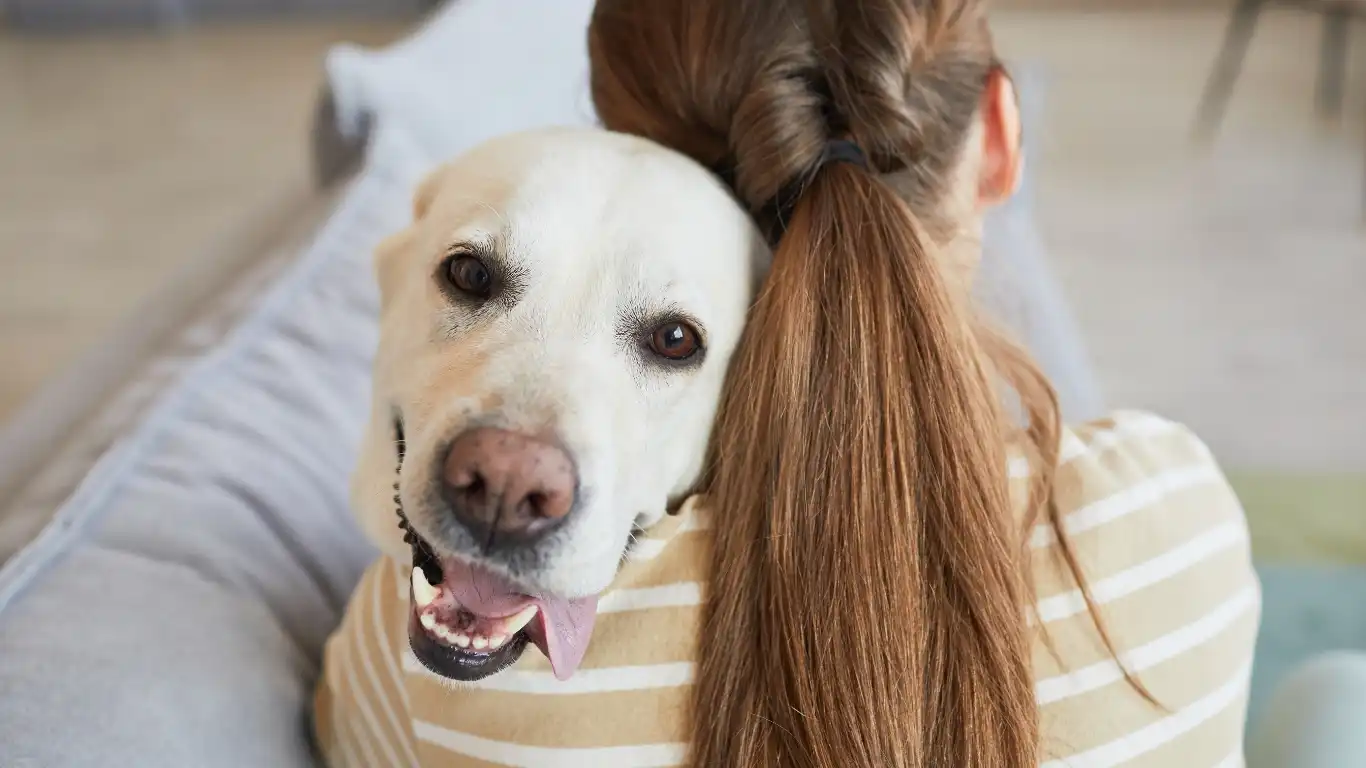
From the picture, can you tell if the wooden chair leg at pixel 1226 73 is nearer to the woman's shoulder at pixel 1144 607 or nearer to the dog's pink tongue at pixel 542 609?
the woman's shoulder at pixel 1144 607

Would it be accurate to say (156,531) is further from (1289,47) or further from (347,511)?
(1289,47)

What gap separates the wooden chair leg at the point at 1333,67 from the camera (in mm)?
4141

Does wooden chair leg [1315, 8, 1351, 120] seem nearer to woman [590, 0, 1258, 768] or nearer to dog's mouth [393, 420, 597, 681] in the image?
woman [590, 0, 1258, 768]

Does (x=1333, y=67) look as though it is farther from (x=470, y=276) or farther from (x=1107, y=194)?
(x=470, y=276)

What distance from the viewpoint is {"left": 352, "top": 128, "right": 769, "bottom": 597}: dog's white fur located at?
0.80m

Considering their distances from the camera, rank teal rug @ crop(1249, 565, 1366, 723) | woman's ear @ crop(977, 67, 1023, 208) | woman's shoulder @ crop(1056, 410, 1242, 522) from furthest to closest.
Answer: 1. teal rug @ crop(1249, 565, 1366, 723)
2. woman's ear @ crop(977, 67, 1023, 208)
3. woman's shoulder @ crop(1056, 410, 1242, 522)

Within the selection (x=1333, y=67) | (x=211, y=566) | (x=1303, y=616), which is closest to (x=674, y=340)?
(x=211, y=566)

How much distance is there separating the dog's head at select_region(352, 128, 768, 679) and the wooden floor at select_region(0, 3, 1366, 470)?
42.3 inches

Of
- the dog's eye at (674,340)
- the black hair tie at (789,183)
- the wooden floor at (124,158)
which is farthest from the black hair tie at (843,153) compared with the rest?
the wooden floor at (124,158)

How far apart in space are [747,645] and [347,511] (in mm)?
694

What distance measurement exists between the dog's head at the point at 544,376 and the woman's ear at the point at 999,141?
266 millimetres

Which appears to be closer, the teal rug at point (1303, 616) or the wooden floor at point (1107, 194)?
the teal rug at point (1303, 616)

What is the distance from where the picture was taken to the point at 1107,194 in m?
3.71

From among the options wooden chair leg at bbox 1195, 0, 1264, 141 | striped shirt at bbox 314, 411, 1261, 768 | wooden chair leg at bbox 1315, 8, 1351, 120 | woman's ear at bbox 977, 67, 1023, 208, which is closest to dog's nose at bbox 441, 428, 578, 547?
striped shirt at bbox 314, 411, 1261, 768
